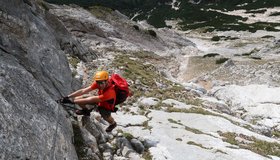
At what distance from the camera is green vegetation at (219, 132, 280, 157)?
52.6ft

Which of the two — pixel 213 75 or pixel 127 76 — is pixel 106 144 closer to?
pixel 127 76

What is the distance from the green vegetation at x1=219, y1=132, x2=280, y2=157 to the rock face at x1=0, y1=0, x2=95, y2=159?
23.6 ft

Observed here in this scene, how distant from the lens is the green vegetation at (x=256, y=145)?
16047 millimetres

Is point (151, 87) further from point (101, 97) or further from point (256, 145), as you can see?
point (101, 97)

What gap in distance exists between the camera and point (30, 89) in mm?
10422

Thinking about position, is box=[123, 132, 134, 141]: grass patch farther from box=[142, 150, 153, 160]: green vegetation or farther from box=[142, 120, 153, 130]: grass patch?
box=[142, 120, 153, 130]: grass patch

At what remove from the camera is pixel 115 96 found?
12.5 meters

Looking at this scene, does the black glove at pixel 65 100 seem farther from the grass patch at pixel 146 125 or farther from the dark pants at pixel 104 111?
the grass patch at pixel 146 125

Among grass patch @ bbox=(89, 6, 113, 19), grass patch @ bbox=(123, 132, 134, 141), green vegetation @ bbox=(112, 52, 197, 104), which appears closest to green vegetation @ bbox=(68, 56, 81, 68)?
green vegetation @ bbox=(112, 52, 197, 104)

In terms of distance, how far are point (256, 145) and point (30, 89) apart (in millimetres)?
10338

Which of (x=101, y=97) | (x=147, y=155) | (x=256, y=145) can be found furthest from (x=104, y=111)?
(x=256, y=145)

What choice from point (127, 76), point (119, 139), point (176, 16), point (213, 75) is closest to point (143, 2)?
point (176, 16)

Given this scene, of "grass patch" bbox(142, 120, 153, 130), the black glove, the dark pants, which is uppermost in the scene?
the black glove

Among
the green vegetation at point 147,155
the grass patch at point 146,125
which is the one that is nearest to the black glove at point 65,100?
the green vegetation at point 147,155
